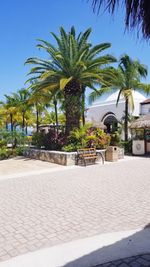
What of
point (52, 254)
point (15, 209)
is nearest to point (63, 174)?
point (15, 209)

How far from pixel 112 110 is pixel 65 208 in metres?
30.8

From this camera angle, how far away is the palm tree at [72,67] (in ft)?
57.5

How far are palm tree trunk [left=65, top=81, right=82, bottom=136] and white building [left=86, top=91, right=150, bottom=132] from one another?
16791 mm

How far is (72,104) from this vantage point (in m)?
17.9

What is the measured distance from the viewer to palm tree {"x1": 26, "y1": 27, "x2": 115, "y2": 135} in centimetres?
1752

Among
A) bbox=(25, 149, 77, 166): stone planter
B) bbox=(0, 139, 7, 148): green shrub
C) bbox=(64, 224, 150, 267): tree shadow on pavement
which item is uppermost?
bbox=(0, 139, 7, 148): green shrub

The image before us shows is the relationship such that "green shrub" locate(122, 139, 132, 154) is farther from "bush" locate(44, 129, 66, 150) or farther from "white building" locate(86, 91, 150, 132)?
"white building" locate(86, 91, 150, 132)

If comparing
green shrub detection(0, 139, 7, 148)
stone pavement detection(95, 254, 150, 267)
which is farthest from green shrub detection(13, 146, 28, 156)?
stone pavement detection(95, 254, 150, 267)

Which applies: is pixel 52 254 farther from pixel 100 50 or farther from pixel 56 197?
pixel 100 50

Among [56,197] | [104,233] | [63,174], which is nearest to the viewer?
[104,233]

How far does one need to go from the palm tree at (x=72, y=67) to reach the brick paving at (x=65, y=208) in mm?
7776

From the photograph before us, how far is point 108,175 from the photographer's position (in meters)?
11.7

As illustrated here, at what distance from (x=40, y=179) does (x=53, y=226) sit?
5607 millimetres

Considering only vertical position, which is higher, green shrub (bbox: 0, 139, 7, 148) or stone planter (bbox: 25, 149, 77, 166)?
green shrub (bbox: 0, 139, 7, 148)
